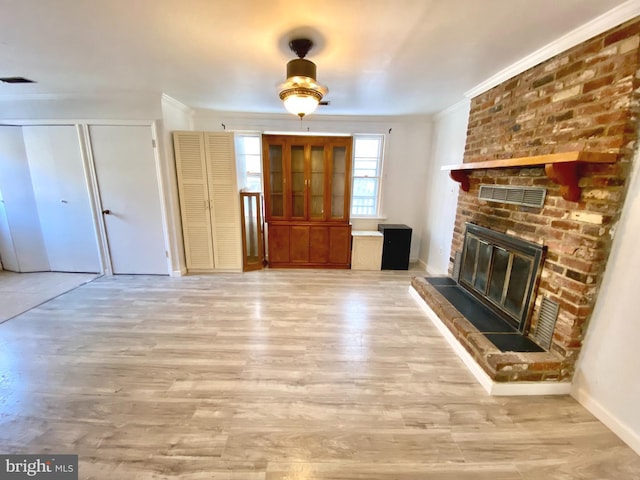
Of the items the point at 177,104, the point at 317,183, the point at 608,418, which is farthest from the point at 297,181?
the point at 608,418

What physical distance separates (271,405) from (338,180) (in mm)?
3205

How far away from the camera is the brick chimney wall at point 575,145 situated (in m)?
1.45

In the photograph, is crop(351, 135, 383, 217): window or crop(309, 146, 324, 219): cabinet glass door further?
crop(351, 135, 383, 217): window

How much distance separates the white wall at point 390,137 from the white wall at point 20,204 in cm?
224

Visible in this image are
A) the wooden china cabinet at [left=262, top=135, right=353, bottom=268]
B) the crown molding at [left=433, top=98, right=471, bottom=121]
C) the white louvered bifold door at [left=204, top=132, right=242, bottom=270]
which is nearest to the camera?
the crown molding at [left=433, top=98, right=471, bottom=121]

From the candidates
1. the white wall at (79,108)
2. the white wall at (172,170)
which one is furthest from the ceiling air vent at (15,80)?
the white wall at (172,170)

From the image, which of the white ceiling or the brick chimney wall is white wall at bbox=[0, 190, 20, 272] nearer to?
the white ceiling

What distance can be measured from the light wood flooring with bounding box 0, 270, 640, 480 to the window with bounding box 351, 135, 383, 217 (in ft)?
7.27

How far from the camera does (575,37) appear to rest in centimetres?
166

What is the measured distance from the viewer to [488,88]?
2549 mm

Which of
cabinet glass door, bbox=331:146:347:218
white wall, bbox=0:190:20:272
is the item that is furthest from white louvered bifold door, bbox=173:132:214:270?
white wall, bbox=0:190:20:272

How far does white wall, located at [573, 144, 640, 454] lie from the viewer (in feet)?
4.66

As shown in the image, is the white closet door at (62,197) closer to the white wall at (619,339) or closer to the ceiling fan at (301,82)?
the ceiling fan at (301,82)

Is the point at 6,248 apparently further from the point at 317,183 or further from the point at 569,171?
the point at 569,171
